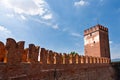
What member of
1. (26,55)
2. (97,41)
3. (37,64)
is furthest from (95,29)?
(26,55)

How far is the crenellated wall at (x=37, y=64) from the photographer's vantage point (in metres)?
3.85

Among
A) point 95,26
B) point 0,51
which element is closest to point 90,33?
point 95,26

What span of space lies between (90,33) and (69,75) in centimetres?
1092

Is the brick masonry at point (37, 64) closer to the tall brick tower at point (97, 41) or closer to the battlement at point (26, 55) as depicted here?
the battlement at point (26, 55)

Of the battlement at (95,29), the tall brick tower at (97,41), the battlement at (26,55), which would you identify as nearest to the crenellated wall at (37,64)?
the battlement at (26,55)

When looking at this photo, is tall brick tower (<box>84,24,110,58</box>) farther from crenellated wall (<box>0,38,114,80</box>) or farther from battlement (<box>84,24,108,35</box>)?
crenellated wall (<box>0,38,114,80</box>)

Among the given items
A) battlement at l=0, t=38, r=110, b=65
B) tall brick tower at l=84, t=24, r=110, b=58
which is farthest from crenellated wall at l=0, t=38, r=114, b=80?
tall brick tower at l=84, t=24, r=110, b=58

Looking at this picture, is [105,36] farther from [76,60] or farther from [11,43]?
[11,43]

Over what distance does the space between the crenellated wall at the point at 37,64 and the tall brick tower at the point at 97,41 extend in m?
6.90

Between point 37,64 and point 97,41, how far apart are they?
39.9ft

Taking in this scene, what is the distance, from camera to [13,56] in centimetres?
397

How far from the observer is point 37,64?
16.1 feet

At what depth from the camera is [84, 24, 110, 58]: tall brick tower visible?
15520 millimetres

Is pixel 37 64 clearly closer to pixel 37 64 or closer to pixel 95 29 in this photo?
pixel 37 64
